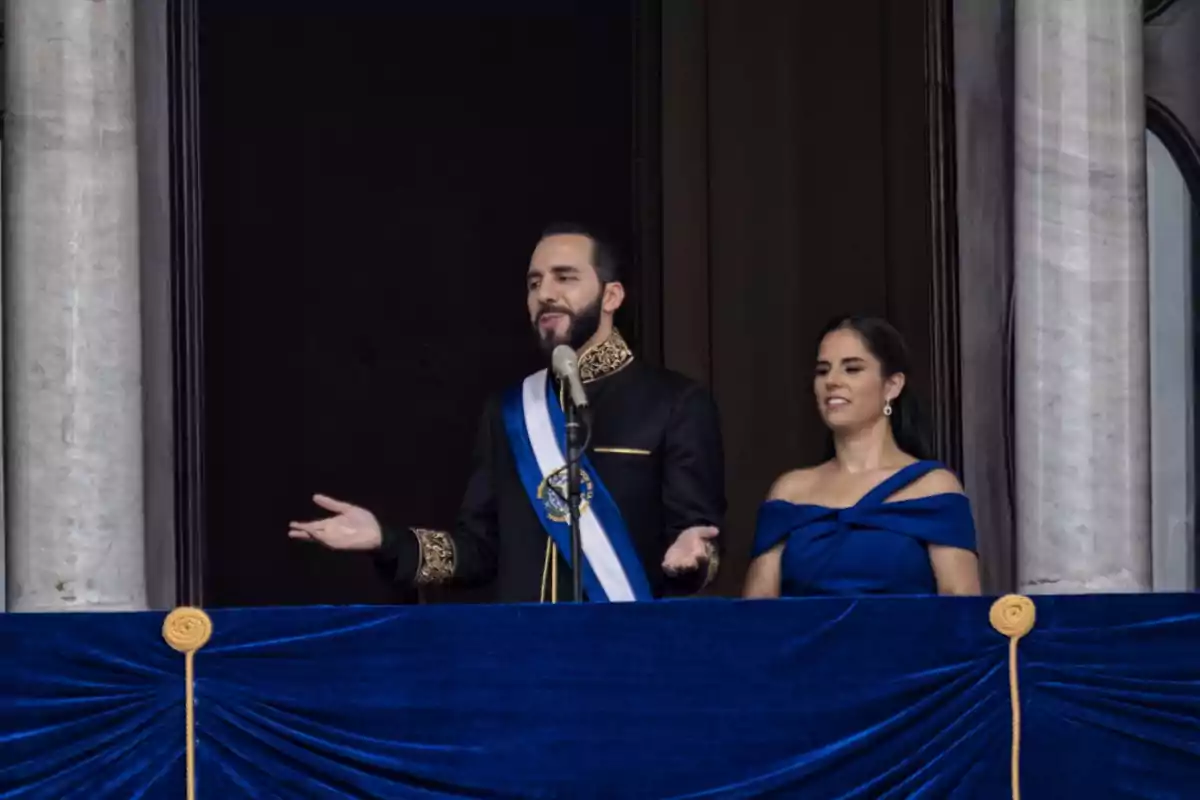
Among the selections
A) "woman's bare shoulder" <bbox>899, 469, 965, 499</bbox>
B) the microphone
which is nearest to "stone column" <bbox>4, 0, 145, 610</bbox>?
the microphone

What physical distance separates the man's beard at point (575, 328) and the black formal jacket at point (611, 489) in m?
0.08

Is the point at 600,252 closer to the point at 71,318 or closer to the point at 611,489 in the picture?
the point at 611,489

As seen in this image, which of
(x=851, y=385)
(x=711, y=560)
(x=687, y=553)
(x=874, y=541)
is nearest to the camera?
(x=687, y=553)

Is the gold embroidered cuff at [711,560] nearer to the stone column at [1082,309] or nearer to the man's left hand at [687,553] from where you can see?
the man's left hand at [687,553]

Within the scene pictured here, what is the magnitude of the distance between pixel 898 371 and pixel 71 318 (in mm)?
1991

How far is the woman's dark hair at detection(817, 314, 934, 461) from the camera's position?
6.54m

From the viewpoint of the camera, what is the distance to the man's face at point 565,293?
6.50 m

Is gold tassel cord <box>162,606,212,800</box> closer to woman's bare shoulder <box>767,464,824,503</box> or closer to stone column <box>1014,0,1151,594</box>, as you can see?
woman's bare shoulder <box>767,464,824,503</box>

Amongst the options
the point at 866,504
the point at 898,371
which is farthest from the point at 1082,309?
the point at 866,504

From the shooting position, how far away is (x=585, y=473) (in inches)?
253

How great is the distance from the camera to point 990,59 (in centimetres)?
754

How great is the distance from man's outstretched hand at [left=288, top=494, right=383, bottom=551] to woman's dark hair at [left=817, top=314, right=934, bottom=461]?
3.76 ft

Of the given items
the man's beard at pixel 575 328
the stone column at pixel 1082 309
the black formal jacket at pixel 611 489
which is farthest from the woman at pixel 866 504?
the man's beard at pixel 575 328

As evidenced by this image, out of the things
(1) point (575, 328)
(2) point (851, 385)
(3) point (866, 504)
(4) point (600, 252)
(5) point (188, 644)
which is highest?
(4) point (600, 252)
